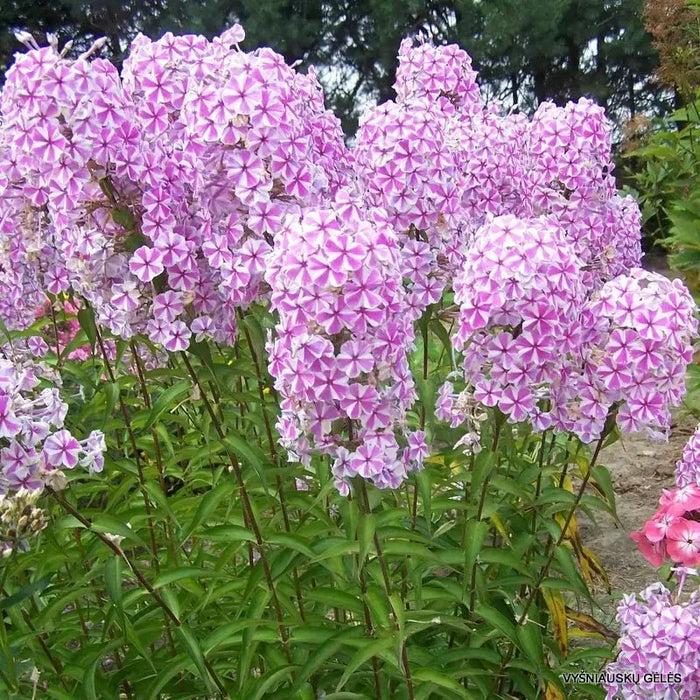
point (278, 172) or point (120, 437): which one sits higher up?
point (278, 172)

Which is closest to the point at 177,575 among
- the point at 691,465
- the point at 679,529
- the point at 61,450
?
the point at 61,450

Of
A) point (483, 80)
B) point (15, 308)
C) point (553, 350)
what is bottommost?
point (553, 350)

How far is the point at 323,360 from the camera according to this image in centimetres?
175

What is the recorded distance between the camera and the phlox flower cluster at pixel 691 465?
2266mm

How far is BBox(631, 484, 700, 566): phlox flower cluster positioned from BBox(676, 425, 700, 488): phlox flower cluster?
59mm

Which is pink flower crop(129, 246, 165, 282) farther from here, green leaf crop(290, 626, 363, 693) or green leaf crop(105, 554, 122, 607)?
green leaf crop(290, 626, 363, 693)

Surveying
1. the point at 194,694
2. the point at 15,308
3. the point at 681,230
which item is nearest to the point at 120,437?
the point at 15,308

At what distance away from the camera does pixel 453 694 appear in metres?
2.35

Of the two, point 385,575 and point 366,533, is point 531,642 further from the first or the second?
point 366,533

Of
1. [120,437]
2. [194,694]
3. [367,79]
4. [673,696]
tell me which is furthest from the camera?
[367,79]

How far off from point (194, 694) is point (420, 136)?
157 centimetres

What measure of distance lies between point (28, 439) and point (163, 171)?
63 cm

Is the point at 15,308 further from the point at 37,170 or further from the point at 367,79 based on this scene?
the point at 367,79

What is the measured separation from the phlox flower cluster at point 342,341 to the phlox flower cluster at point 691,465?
2.63 ft
